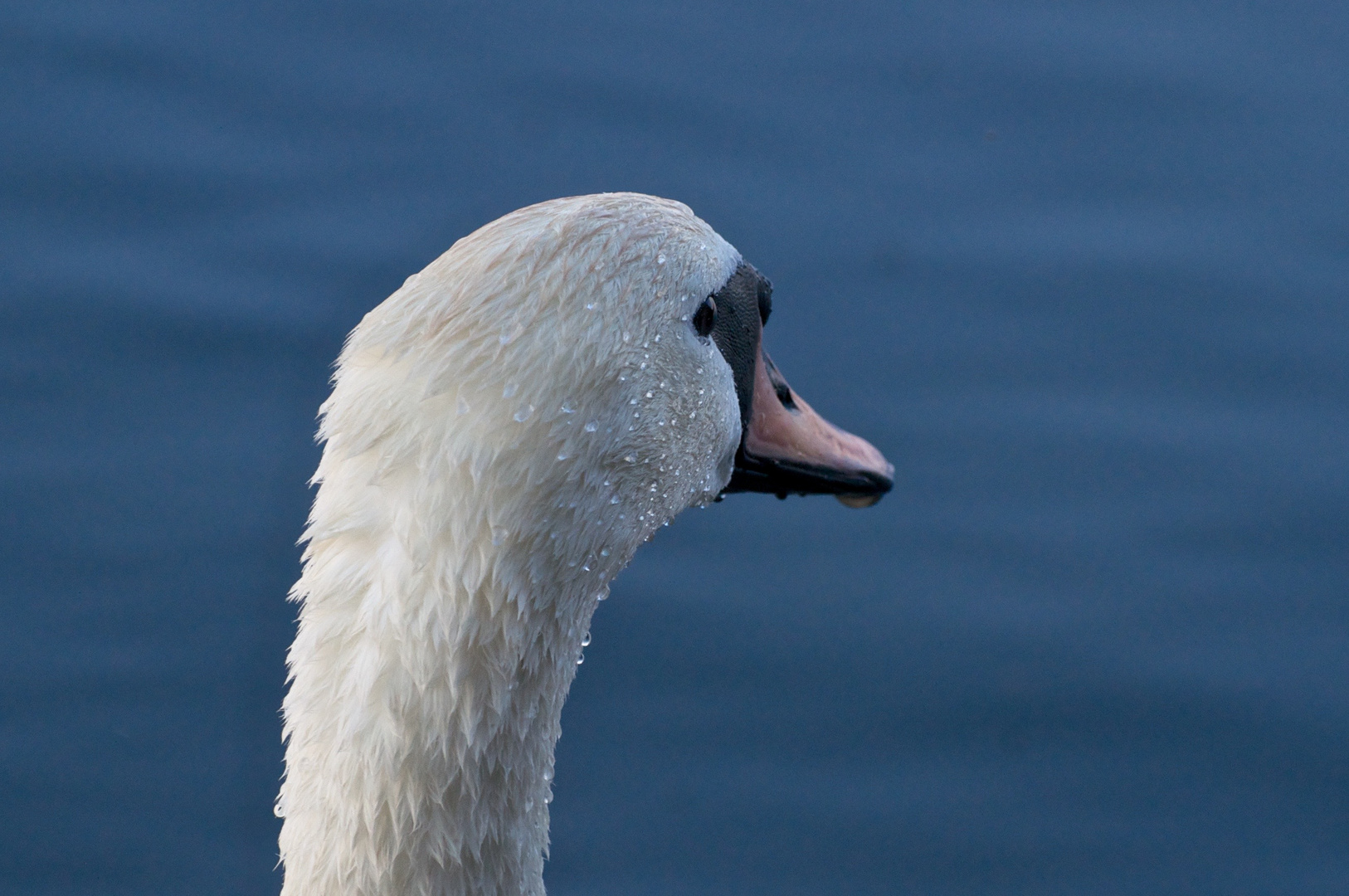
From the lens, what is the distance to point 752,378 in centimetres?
322

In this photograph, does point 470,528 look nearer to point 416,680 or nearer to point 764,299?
point 416,680

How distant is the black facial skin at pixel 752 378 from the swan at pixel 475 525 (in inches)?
8.9

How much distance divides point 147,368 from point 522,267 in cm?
324

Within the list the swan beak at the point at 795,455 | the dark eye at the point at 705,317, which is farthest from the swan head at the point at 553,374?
the swan beak at the point at 795,455

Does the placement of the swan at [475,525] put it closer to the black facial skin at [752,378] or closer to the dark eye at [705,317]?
the dark eye at [705,317]

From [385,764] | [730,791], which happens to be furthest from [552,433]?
[730,791]

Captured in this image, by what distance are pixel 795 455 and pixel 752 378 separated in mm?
218

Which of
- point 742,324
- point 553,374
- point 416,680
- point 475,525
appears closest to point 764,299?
point 742,324

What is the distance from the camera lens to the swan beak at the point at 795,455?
129 inches

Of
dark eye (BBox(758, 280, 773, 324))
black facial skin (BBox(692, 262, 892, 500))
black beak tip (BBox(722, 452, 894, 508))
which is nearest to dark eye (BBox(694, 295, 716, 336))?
black facial skin (BBox(692, 262, 892, 500))

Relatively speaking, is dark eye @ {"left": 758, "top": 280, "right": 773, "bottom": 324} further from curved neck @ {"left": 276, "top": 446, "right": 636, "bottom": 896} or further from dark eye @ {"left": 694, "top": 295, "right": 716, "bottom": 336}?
curved neck @ {"left": 276, "top": 446, "right": 636, "bottom": 896}

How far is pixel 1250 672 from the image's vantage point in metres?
4.89

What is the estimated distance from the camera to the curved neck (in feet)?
7.66

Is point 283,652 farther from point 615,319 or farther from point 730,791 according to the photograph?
point 615,319
